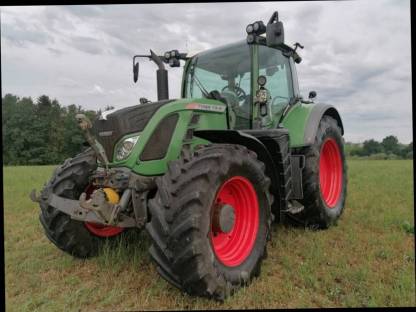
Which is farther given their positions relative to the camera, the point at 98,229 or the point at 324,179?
the point at 324,179

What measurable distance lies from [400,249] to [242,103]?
2.38 metres

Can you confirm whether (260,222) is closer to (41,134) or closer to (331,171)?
(331,171)

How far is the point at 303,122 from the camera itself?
4543 millimetres

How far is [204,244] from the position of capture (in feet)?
8.46

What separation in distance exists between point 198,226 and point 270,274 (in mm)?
1186

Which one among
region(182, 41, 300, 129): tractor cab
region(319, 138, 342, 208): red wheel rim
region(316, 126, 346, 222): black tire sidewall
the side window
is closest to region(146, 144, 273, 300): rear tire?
region(182, 41, 300, 129): tractor cab

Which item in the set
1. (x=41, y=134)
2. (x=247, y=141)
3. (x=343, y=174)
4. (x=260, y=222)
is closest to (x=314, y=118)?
(x=343, y=174)

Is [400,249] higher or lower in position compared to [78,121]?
lower

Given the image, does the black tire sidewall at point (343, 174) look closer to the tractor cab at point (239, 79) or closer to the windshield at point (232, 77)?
the tractor cab at point (239, 79)

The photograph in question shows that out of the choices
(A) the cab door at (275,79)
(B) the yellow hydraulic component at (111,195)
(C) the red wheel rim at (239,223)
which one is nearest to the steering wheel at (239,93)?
(A) the cab door at (275,79)

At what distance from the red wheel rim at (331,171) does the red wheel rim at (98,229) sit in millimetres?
3065

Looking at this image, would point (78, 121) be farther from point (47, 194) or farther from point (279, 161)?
point (279, 161)

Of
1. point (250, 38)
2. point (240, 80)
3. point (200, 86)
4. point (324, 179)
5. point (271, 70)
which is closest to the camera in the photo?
point (250, 38)

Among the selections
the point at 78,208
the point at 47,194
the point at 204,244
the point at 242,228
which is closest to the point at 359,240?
the point at 242,228
